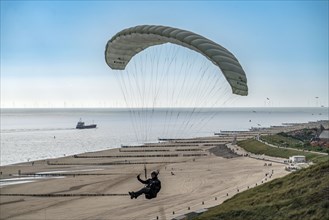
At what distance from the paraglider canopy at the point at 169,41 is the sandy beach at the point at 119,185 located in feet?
28.1

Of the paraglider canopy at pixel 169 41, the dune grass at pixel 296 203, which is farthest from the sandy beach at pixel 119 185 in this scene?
the paraglider canopy at pixel 169 41

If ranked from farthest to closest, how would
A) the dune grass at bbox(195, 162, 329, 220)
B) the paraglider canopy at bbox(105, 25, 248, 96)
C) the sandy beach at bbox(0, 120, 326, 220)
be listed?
the sandy beach at bbox(0, 120, 326, 220) < the dune grass at bbox(195, 162, 329, 220) < the paraglider canopy at bbox(105, 25, 248, 96)

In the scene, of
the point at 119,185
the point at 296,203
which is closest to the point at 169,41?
the point at 296,203

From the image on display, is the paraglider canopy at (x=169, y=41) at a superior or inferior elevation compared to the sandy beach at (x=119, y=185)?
superior

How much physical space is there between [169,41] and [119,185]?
74.9 feet

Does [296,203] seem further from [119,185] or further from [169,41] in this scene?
[119,185]

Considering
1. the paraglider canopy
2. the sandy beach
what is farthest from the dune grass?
the sandy beach

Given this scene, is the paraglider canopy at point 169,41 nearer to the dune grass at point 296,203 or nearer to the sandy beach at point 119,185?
the dune grass at point 296,203

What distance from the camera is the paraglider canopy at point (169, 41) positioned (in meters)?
13.0

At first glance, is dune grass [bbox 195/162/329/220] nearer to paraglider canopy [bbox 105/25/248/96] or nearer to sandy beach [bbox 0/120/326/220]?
paraglider canopy [bbox 105/25/248/96]

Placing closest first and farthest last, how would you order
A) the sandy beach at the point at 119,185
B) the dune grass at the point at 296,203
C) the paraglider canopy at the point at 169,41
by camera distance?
the paraglider canopy at the point at 169,41 → the dune grass at the point at 296,203 → the sandy beach at the point at 119,185

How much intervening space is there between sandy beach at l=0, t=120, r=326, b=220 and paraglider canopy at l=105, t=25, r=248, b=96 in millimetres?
8553

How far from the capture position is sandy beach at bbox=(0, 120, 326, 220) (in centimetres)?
2622

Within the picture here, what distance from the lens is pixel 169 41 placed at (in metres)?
14.8
